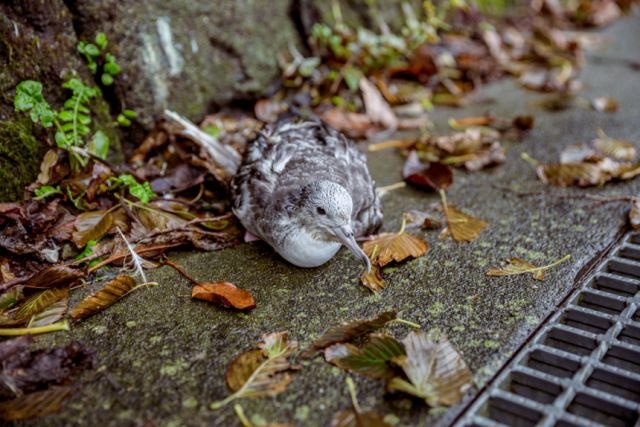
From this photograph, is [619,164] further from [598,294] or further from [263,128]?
[263,128]

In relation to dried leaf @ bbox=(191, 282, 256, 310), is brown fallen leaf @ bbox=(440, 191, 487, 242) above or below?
below

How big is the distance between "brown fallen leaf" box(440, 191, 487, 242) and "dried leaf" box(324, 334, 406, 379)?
3.16ft

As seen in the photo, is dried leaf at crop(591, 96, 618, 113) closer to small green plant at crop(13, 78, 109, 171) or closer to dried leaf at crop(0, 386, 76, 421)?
small green plant at crop(13, 78, 109, 171)

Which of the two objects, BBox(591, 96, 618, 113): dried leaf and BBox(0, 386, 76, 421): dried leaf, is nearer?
BBox(0, 386, 76, 421): dried leaf

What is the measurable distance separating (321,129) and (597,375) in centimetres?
188

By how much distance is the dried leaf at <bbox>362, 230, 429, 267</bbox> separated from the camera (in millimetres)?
2893

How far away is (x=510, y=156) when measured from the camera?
13.1 feet

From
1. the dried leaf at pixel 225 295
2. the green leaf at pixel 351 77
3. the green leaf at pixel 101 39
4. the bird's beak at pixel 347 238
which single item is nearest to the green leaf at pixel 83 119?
the green leaf at pixel 101 39

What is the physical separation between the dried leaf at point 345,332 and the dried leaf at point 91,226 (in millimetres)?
1238

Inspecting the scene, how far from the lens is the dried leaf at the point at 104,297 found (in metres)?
2.52

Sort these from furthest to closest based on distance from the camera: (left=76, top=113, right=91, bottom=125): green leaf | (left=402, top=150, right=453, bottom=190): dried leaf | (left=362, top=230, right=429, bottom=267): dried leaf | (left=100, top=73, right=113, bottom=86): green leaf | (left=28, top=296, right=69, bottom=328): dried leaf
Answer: (left=402, top=150, right=453, bottom=190): dried leaf → (left=100, top=73, right=113, bottom=86): green leaf → (left=76, top=113, right=91, bottom=125): green leaf → (left=362, top=230, right=429, bottom=267): dried leaf → (left=28, top=296, right=69, bottom=328): dried leaf

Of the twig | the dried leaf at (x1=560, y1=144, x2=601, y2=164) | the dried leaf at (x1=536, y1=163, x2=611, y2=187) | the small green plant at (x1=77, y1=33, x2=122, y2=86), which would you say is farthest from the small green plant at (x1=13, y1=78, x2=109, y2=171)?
the dried leaf at (x1=560, y1=144, x2=601, y2=164)

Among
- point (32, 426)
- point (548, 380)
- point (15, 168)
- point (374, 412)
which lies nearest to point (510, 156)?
point (548, 380)

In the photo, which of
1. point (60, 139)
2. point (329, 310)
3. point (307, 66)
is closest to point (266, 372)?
point (329, 310)
